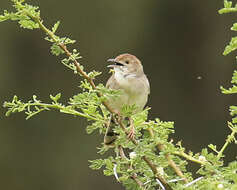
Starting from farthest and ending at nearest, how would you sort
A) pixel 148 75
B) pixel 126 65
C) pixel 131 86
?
pixel 148 75, pixel 126 65, pixel 131 86

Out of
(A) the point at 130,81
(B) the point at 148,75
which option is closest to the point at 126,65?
(A) the point at 130,81

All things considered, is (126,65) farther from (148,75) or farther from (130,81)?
(148,75)

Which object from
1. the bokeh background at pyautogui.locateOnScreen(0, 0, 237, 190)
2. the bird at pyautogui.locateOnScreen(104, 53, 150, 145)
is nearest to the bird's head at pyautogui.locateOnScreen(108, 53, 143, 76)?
the bird at pyautogui.locateOnScreen(104, 53, 150, 145)

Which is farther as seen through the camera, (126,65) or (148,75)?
(148,75)

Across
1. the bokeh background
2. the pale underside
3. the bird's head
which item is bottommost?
the pale underside

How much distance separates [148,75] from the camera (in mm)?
9227

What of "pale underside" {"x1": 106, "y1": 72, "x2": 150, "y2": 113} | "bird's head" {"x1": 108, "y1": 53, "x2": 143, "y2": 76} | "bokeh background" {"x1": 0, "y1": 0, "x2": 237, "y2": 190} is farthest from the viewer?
"bokeh background" {"x1": 0, "y1": 0, "x2": 237, "y2": 190}

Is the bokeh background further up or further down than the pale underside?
further up

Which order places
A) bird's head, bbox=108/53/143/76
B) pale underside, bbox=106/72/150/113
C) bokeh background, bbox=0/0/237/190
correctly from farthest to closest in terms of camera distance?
bokeh background, bbox=0/0/237/190, bird's head, bbox=108/53/143/76, pale underside, bbox=106/72/150/113

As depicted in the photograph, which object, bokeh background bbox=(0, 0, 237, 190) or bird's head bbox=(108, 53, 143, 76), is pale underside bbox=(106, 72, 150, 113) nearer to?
bird's head bbox=(108, 53, 143, 76)

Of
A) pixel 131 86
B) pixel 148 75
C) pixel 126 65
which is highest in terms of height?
pixel 148 75

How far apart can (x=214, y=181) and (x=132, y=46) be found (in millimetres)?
7006

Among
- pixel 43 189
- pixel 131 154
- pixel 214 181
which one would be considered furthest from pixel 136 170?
pixel 43 189

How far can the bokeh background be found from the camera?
359 inches
